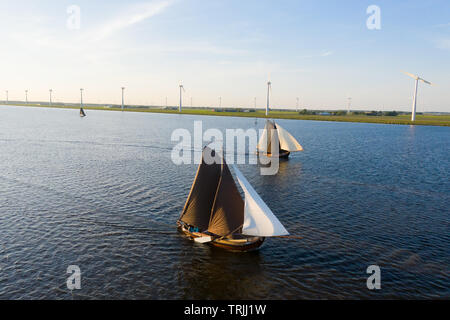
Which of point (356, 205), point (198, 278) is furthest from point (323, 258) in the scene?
point (356, 205)

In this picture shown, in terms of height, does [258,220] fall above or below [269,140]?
below

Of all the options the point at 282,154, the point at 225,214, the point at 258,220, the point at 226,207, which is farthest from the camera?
the point at 282,154

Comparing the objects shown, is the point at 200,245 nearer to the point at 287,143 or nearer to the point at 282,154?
the point at 282,154

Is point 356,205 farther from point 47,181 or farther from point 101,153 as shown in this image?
point 101,153

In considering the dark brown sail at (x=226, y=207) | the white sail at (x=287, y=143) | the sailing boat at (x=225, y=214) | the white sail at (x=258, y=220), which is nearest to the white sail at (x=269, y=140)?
the white sail at (x=287, y=143)

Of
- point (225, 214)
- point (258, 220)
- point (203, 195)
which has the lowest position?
point (258, 220)

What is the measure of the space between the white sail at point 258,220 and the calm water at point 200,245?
2.48m

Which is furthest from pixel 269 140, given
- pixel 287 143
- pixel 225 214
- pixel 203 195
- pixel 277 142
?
pixel 225 214

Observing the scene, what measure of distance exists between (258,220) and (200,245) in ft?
21.9

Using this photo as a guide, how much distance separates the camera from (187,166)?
68.1 meters

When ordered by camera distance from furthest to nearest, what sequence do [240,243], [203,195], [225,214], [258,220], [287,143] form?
[287,143]
[203,195]
[225,214]
[240,243]
[258,220]

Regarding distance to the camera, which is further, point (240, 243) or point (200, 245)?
point (200, 245)

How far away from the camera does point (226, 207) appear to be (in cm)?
3106

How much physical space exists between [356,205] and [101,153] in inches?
2497
